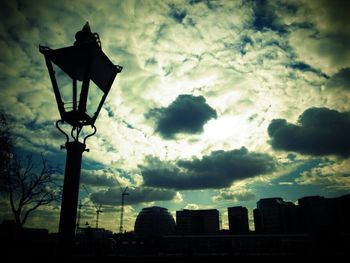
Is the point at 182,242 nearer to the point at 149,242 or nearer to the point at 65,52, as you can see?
the point at 149,242

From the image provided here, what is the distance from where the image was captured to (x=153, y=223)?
18912 cm

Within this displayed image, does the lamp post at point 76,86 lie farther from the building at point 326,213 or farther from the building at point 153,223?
the building at point 326,213

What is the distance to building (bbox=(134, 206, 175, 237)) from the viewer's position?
18762 cm

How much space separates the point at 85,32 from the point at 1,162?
85.9ft

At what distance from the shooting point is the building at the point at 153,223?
18762cm

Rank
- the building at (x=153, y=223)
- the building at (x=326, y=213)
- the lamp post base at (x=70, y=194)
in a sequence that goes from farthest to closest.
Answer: the building at (x=153, y=223) → the building at (x=326, y=213) → the lamp post base at (x=70, y=194)

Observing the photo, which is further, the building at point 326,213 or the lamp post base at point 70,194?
the building at point 326,213

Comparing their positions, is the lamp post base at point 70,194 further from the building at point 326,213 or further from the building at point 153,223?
the building at point 326,213

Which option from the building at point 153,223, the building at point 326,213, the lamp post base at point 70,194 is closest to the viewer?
the lamp post base at point 70,194

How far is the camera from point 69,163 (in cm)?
581

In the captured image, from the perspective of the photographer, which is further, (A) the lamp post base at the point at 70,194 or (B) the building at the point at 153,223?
(B) the building at the point at 153,223

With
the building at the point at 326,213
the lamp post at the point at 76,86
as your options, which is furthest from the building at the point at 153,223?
the lamp post at the point at 76,86

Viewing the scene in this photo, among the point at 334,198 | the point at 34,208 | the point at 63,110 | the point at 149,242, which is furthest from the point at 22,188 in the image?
the point at 334,198

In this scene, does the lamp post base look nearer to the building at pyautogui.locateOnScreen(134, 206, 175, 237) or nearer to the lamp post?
the lamp post
